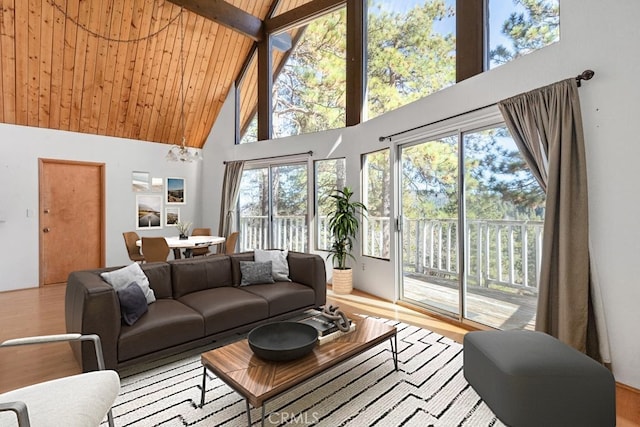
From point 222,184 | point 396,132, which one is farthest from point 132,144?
point 396,132

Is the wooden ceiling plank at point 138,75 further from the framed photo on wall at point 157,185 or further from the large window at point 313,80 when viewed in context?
the large window at point 313,80

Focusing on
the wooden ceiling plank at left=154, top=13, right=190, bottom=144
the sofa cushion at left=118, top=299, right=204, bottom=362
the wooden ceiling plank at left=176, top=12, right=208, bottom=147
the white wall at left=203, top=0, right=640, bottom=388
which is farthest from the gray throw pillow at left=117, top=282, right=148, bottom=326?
the wooden ceiling plank at left=176, top=12, right=208, bottom=147

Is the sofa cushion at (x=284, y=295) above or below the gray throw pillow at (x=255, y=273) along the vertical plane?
below

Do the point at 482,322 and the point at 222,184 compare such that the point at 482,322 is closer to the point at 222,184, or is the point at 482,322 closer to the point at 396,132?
the point at 396,132

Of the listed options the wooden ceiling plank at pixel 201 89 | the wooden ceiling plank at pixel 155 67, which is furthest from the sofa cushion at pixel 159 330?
the wooden ceiling plank at pixel 201 89

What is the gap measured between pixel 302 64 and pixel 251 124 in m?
1.58

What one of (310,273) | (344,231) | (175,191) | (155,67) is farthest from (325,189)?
(155,67)

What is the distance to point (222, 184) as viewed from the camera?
6641 millimetres

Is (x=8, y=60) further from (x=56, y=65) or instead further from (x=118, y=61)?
(x=118, y=61)

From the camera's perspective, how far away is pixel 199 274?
327 centimetres

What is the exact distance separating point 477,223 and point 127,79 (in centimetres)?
572

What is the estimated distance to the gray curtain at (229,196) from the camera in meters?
6.33

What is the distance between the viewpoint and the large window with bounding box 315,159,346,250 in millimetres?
5117

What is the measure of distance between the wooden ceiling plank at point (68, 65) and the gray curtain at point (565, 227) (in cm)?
563
